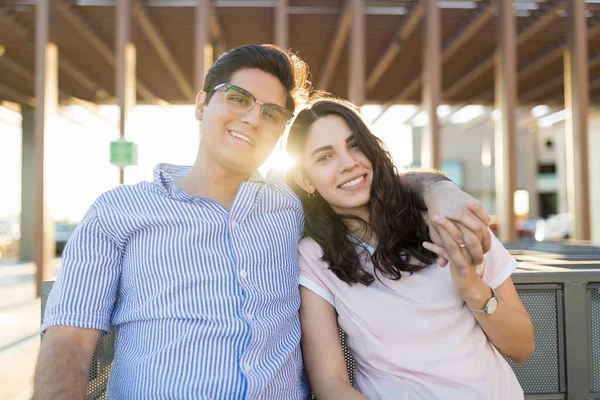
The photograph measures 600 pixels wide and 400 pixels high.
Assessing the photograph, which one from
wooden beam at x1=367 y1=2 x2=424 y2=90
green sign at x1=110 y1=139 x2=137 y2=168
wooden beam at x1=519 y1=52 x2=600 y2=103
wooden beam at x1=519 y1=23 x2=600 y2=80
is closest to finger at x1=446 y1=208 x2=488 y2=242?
green sign at x1=110 y1=139 x2=137 y2=168

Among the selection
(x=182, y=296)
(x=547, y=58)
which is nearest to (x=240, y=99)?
(x=182, y=296)

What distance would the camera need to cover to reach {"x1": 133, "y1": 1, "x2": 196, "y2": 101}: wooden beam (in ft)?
32.7

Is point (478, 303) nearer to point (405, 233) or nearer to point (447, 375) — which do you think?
point (447, 375)

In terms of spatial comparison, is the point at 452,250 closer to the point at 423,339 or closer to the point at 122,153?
the point at 423,339

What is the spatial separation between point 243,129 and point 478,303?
1.11 m

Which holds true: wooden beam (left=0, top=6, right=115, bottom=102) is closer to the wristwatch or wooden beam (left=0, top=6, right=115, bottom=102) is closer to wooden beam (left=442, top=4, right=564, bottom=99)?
wooden beam (left=442, top=4, right=564, bottom=99)

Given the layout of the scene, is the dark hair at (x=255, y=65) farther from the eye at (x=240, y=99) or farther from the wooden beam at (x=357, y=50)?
the wooden beam at (x=357, y=50)

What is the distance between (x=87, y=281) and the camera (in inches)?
65.4

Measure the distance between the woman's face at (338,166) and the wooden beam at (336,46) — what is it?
849cm

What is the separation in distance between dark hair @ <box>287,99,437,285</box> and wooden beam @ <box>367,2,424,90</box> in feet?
28.9

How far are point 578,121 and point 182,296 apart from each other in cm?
1052

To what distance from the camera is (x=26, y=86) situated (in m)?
15.2

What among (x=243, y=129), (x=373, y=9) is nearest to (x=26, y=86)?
(x=373, y=9)

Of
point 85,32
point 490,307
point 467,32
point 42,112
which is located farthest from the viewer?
point 467,32
